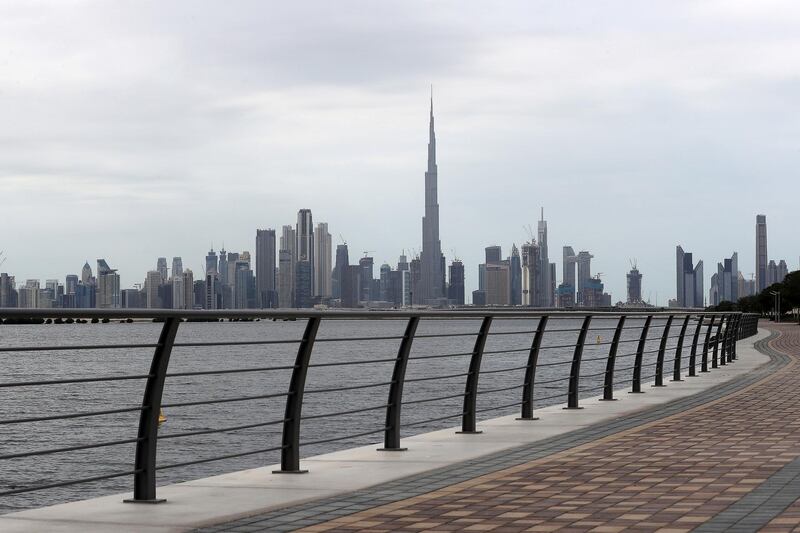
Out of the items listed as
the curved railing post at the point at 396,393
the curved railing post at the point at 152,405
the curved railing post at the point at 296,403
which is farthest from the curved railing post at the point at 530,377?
the curved railing post at the point at 152,405

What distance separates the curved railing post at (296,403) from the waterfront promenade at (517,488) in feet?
0.68

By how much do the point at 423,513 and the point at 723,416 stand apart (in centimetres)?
732

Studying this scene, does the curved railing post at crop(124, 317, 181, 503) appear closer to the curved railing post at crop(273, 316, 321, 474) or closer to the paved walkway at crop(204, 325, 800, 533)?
the paved walkway at crop(204, 325, 800, 533)

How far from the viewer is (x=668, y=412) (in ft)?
47.1

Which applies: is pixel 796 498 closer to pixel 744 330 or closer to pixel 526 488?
pixel 526 488

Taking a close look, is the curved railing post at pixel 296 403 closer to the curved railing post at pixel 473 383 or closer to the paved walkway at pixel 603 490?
the paved walkway at pixel 603 490

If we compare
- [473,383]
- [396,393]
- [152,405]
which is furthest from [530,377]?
[152,405]

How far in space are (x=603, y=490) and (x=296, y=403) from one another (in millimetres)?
2285

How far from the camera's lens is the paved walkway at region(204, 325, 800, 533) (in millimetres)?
6859

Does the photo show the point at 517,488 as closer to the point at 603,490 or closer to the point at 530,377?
the point at 603,490

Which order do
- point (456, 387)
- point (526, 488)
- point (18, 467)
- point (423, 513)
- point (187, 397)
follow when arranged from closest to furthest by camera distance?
point (423, 513)
point (526, 488)
point (18, 467)
point (187, 397)
point (456, 387)

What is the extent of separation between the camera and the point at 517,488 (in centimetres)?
823

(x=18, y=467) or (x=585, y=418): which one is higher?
(x=585, y=418)

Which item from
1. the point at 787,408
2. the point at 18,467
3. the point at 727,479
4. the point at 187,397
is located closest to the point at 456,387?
the point at 187,397
